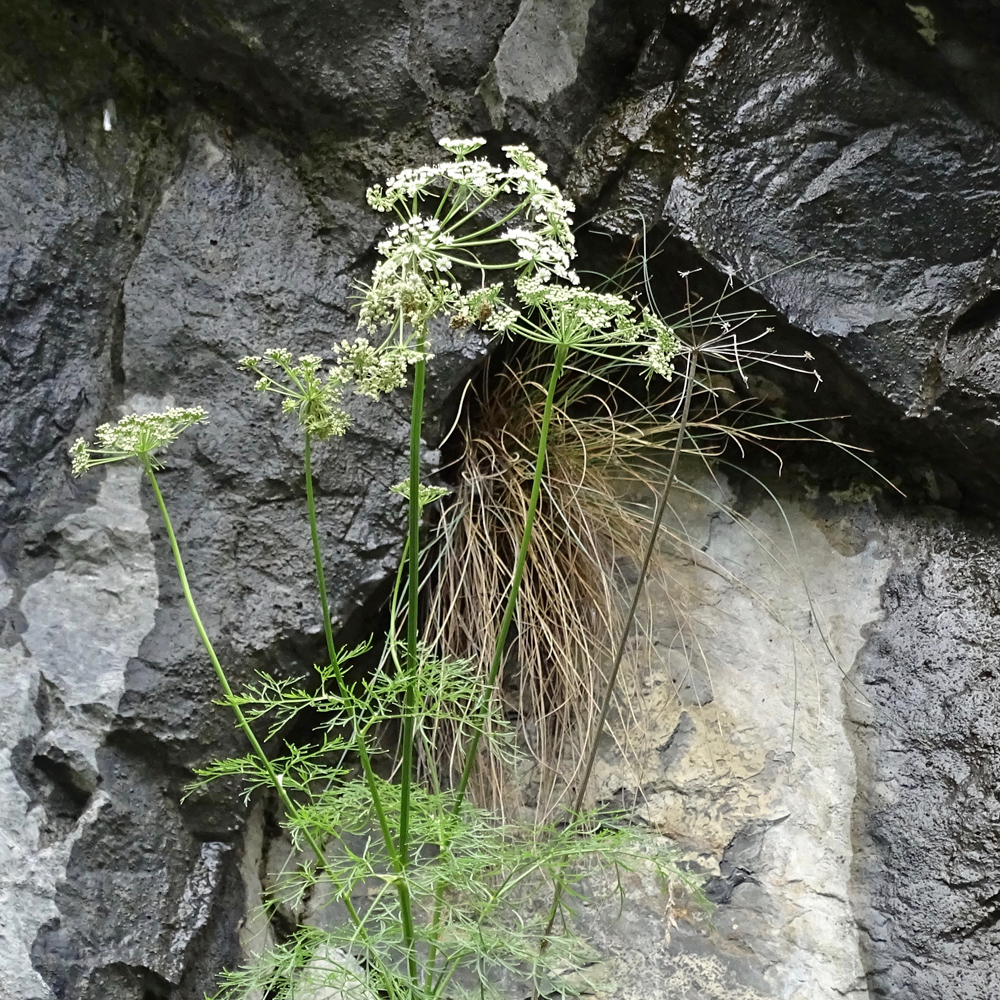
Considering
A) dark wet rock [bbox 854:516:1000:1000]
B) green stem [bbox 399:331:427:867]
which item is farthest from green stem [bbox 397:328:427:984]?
dark wet rock [bbox 854:516:1000:1000]

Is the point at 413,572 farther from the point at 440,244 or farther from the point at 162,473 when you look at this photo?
the point at 162,473

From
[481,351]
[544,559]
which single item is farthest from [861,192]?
[544,559]

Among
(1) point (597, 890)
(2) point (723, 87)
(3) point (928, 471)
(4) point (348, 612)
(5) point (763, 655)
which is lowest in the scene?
(1) point (597, 890)

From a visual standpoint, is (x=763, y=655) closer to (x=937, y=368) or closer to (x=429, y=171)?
(x=937, y=368)

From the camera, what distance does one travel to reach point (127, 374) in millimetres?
1349

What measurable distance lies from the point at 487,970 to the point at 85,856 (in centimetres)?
54

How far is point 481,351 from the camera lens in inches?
56.5

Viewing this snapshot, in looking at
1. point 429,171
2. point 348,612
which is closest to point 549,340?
point 429,171

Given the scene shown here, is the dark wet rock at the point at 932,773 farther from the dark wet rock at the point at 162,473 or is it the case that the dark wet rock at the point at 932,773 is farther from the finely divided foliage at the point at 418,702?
the dark wet rock at the point at 162,473

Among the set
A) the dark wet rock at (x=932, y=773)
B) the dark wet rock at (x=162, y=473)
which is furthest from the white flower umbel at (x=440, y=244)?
the dark wet rock at (x=932, y=773)

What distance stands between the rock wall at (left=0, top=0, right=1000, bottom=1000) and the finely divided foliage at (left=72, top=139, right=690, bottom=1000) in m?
0.10

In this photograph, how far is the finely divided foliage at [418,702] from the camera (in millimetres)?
811

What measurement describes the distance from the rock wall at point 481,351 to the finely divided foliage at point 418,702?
0.32 ft

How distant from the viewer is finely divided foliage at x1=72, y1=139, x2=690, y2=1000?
0.81 metres
